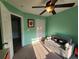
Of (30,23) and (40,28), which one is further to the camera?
(40,28)

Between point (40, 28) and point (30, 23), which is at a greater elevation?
point (30, 23)

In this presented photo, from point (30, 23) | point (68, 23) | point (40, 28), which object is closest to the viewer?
point (68, 23)

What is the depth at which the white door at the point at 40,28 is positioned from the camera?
614cm

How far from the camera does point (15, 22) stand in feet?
25.4

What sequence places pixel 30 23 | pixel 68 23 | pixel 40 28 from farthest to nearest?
1. pixel 40 28
2. pixel 30 23
3. pixel 68 23

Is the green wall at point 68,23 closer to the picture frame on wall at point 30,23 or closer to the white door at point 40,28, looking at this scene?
the white door at point 40,28

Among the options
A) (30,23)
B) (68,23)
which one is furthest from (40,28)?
(68,23)

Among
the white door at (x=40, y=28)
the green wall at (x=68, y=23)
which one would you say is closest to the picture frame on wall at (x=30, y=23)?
the white door at (x=40, y=28)

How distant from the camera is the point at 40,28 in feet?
20.9

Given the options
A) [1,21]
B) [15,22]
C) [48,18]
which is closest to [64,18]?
[48,18]

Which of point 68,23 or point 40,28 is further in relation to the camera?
point 40,28

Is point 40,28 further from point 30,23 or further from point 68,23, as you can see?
point 68,23

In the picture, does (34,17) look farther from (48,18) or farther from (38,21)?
(48,18)

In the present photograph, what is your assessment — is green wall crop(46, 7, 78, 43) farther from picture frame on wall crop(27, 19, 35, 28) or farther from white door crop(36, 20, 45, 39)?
picture frame on wall crop(27, 19, 35, 28)
